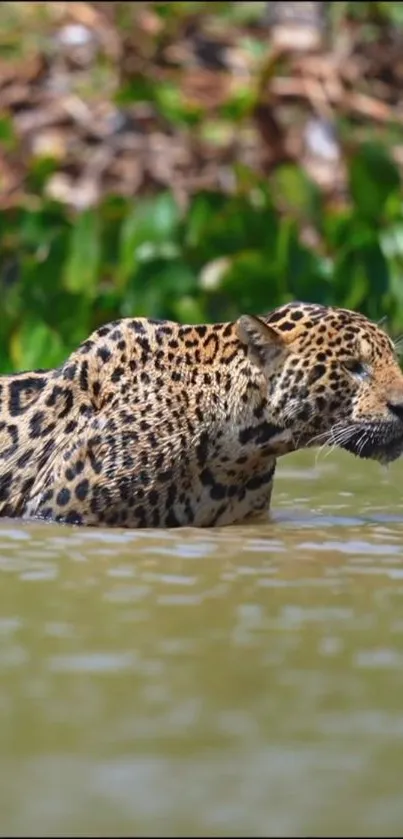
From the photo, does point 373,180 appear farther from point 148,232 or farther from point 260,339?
point 260,339

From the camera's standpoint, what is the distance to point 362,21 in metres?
15.4

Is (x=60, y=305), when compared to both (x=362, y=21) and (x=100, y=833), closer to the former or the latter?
(x=362, y=21)

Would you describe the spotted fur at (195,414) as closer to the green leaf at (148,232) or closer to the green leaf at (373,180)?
the green leaf at (148,232)

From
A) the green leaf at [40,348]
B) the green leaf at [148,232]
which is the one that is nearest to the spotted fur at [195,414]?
the green leaf at [40,348]

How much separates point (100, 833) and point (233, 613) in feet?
6.43

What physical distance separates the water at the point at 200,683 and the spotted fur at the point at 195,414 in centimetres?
27

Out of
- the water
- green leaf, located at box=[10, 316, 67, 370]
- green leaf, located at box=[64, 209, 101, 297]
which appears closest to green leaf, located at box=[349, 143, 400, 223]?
green leaf, located at box=[64, 209, 101, 297]

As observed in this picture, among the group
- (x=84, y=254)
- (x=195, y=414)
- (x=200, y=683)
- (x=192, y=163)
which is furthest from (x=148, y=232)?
(x=200, y=683)

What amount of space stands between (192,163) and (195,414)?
7.21 metres

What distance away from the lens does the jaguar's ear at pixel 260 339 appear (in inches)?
288

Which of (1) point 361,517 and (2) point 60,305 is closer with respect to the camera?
(1) point 361,517

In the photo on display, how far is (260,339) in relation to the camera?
734 cm

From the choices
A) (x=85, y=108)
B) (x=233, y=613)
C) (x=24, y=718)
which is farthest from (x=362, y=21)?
(x=24, y=718)

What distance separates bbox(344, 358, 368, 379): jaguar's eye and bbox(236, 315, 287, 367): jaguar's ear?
22 centimetres
